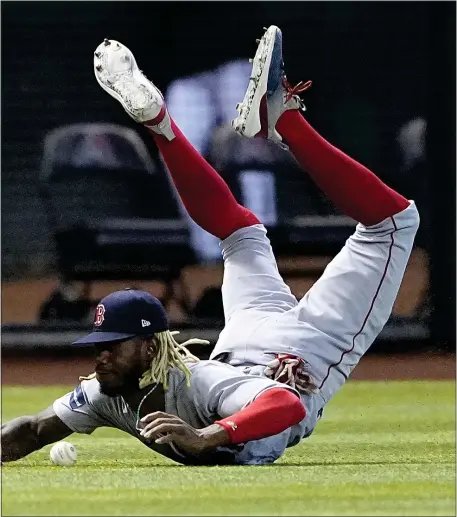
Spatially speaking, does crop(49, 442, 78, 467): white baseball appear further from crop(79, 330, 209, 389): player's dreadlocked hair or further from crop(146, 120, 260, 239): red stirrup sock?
crop(146, 120, 260, 239): red stirrup sock

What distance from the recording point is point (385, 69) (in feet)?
34.4

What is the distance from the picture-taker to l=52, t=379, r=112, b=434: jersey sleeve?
4.65m

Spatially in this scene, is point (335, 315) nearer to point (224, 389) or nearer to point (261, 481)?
point (224, 389)

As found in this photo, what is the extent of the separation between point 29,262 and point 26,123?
1000 millimetres

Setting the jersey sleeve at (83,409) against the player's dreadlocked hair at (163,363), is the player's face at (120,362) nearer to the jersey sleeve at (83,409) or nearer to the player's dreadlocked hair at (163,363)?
the player's dreadlocked hair at (163,363)

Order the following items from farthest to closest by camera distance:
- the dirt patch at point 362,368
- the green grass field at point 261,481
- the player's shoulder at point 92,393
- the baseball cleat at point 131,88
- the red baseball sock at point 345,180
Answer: the dirt patch at point 362,368 < the baseball cleat at point 131,88 < the red baseball sock at point 345,180 < the player's shoulder at point 92,393 < the green grass field at point 261,481

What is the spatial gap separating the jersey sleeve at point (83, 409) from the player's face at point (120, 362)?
0.62ft

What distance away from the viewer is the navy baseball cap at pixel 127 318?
4.43 meters

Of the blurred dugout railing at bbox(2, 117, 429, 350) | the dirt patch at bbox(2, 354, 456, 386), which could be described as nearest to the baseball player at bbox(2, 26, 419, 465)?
the dirt patch at bbox(2, 354, 456, 386)

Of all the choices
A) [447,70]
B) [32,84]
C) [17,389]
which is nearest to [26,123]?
[32,84]

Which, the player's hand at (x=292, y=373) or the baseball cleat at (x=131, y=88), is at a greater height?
the baseball cleat at (x=131, y=88)

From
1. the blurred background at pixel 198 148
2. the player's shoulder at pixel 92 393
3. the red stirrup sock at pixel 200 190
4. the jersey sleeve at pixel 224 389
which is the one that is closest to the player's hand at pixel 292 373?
Answer: the jersey sleeve at pixel 224 389

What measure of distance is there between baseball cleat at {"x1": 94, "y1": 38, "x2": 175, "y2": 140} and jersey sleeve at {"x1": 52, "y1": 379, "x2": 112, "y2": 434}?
0.96m

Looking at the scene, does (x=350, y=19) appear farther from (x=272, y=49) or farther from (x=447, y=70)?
(x=272, y=49)
